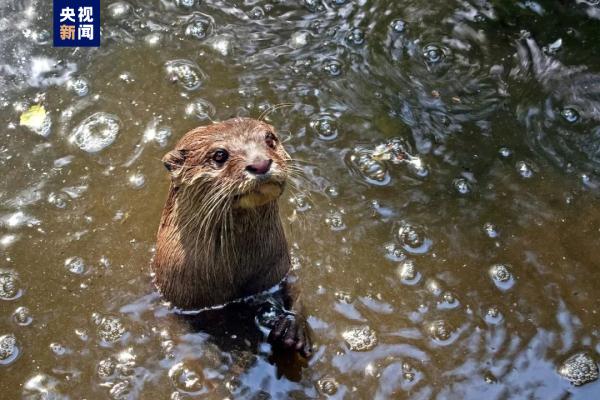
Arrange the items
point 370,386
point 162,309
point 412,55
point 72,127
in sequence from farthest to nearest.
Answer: point 412,55
point 72,127
point 162,309
point 370,386

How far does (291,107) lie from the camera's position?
4.55 meters

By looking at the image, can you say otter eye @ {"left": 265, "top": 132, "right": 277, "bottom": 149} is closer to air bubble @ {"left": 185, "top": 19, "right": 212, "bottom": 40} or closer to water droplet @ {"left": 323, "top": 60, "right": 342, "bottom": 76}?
water droplet @ {"left": 323, "top": 60, "right": 342, "bottom": 76}

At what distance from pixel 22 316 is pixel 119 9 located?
2.24 metres

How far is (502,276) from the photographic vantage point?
3863 millimetres

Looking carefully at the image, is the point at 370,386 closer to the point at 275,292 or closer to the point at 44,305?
the point at 275,292

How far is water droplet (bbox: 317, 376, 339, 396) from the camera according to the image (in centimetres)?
343

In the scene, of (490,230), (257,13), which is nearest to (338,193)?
(490,230)

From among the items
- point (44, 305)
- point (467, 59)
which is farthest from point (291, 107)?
point (44, 305)

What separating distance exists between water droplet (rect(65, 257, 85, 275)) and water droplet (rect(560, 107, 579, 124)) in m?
2.83

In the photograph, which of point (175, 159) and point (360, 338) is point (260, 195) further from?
point (360, 338)

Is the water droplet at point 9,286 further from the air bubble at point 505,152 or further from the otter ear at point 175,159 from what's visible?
the air bubble at point 505,152

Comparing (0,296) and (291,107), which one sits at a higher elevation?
(291,107)

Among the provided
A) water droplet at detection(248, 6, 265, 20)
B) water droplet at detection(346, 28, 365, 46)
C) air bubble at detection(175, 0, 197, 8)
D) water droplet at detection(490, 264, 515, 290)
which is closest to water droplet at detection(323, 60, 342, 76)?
water droplet at detection(346, 28, 365, 46)

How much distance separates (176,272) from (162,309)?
28cm
